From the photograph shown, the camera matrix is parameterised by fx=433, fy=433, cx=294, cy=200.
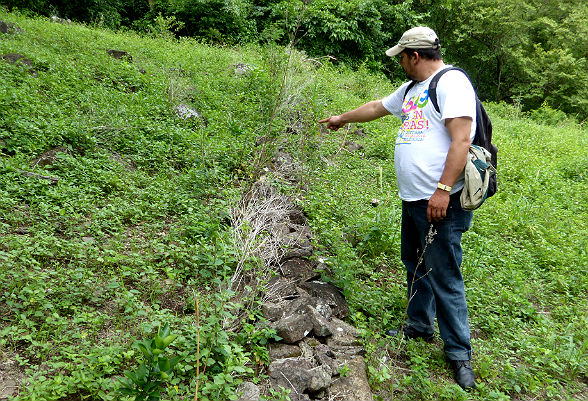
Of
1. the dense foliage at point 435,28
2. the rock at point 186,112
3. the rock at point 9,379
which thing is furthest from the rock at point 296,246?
the dense foliage at point 435,28

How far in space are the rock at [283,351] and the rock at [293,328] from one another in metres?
0.04

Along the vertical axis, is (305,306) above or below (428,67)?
below

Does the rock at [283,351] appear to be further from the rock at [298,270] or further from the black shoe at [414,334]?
the black shoe at [414,334]

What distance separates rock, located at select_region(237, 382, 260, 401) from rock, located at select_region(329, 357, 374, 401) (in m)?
0.44

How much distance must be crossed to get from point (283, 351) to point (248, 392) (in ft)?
1.36

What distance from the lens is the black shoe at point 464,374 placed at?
273 cm

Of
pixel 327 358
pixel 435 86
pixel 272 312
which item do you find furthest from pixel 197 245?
pixel 435 86

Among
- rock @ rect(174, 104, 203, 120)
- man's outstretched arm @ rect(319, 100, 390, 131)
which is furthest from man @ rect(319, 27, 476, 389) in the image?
rock @ rect(174, 104, 203, 120)

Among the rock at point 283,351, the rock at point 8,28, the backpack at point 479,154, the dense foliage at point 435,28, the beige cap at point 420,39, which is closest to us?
the rock at point 283,351

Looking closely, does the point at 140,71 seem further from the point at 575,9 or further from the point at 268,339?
the point at 575,9

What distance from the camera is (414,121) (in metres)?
2.81

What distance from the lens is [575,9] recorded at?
20688 millimetres

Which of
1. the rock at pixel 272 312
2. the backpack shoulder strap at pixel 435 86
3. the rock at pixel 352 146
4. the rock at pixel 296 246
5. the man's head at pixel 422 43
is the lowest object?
the rock at pixel 272 312

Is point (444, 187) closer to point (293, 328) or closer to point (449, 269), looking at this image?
point (449, 269)
